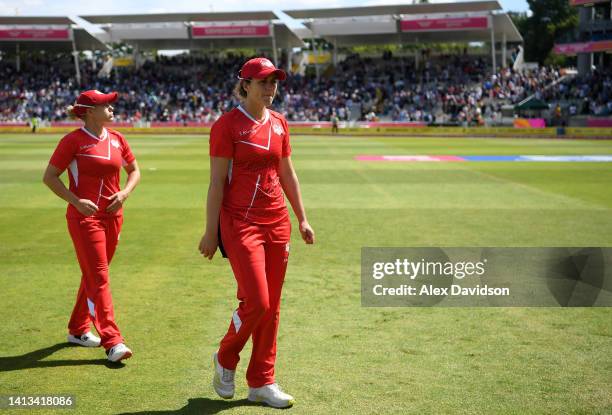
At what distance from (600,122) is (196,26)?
120ft

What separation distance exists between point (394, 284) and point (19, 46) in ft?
231

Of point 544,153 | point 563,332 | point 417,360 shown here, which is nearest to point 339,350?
point 417,360

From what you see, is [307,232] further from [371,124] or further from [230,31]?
[230,31]

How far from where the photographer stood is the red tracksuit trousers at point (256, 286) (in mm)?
4336

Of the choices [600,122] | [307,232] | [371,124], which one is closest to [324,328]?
[307,232]

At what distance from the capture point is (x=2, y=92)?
63688 mm

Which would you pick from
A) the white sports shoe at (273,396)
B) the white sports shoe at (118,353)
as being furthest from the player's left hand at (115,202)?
the white sports shoe at (273,396)

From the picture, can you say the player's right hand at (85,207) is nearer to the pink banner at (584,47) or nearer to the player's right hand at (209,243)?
the player's right hand at (209,243)

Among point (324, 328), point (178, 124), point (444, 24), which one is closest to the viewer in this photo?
point (324, 328)

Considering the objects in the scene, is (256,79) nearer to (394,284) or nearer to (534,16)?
(394,284)

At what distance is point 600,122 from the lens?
44.7 m

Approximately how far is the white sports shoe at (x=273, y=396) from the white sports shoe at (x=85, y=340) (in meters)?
1.84

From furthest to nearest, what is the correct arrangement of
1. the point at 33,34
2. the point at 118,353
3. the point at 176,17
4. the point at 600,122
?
the point at 33,34
the point at 176,17
the point at 600,122
the point at 118,353

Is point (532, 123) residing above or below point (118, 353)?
below
